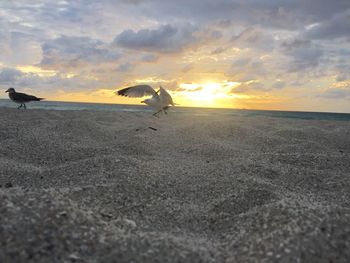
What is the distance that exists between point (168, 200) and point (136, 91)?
200 inches

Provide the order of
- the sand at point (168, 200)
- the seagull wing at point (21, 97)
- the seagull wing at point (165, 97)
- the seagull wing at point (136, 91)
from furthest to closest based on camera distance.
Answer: the seagull wing at point (21, 97)
the seagull wing at point (165, 97)
the seagull wing at point (136, 91)
the sand at point (168, 200)

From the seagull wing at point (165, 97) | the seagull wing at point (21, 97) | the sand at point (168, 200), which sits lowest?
the sand at point (168, 200)

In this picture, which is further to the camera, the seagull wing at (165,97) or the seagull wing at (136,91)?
the seagull wing at (165,97)

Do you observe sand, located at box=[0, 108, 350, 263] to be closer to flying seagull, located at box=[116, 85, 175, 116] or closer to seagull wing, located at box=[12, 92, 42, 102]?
flying seagull, located at box=[116, 85, 175, 116]

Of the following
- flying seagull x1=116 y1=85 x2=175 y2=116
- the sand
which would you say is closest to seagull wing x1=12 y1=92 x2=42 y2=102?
the sand

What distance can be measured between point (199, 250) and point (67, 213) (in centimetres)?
109

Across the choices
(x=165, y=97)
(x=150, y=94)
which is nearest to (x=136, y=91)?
(x=150, y=94)

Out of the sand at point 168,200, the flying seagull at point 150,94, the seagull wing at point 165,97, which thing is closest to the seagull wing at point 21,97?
the sand at point 168,200

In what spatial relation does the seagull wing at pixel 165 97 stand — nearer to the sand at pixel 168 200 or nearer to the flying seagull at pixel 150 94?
the flying seagull at pixel 150 94

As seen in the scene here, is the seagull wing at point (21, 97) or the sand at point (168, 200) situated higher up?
the seagull wing at point (21, 97)

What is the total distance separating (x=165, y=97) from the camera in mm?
9586

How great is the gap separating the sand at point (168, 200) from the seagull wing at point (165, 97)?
1255 mm

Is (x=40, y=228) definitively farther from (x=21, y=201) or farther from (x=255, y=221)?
(x=255, y=221)

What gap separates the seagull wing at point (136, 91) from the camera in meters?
9.01
